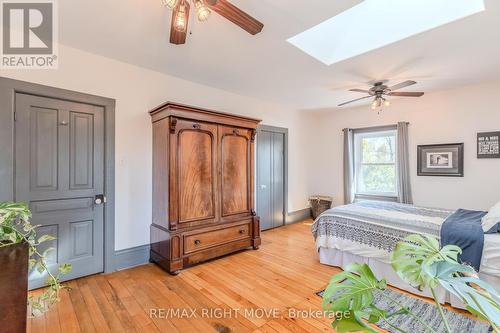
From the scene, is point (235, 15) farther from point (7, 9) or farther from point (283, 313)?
point (283, 313)

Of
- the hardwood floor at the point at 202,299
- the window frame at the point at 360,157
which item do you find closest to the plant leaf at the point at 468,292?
the hardwood floor at the point at 202,299

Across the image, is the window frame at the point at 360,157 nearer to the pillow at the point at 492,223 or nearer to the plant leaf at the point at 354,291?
the pillow at the point at 492,223

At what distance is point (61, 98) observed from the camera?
2.58 m

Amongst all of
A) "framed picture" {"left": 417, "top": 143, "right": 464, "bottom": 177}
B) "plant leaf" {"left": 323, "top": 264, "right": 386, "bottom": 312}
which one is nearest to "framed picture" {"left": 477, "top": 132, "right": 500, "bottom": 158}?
"framed picture" {"left": 417, "top": 143, "right": 464, "bottom": 177}

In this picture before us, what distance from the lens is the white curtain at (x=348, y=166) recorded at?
5121 millimetres

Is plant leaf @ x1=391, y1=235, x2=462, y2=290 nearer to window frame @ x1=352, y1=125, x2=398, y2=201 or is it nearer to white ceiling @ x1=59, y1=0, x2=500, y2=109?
white ceiling @ x1=59, y1=0, x2=500, y2=109

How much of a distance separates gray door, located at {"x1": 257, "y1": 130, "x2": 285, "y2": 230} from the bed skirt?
5.76 feet

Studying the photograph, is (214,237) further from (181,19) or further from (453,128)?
(453,128)

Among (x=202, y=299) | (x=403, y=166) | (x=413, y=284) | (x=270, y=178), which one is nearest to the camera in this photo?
(x=413, y=284)

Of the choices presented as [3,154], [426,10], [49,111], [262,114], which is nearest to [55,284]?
[3,154]

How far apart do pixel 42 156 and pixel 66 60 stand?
1073 mm

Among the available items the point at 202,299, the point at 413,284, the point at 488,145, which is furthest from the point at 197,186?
the point at 488,145

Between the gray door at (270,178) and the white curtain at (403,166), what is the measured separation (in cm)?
219

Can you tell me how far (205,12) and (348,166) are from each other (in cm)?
448
